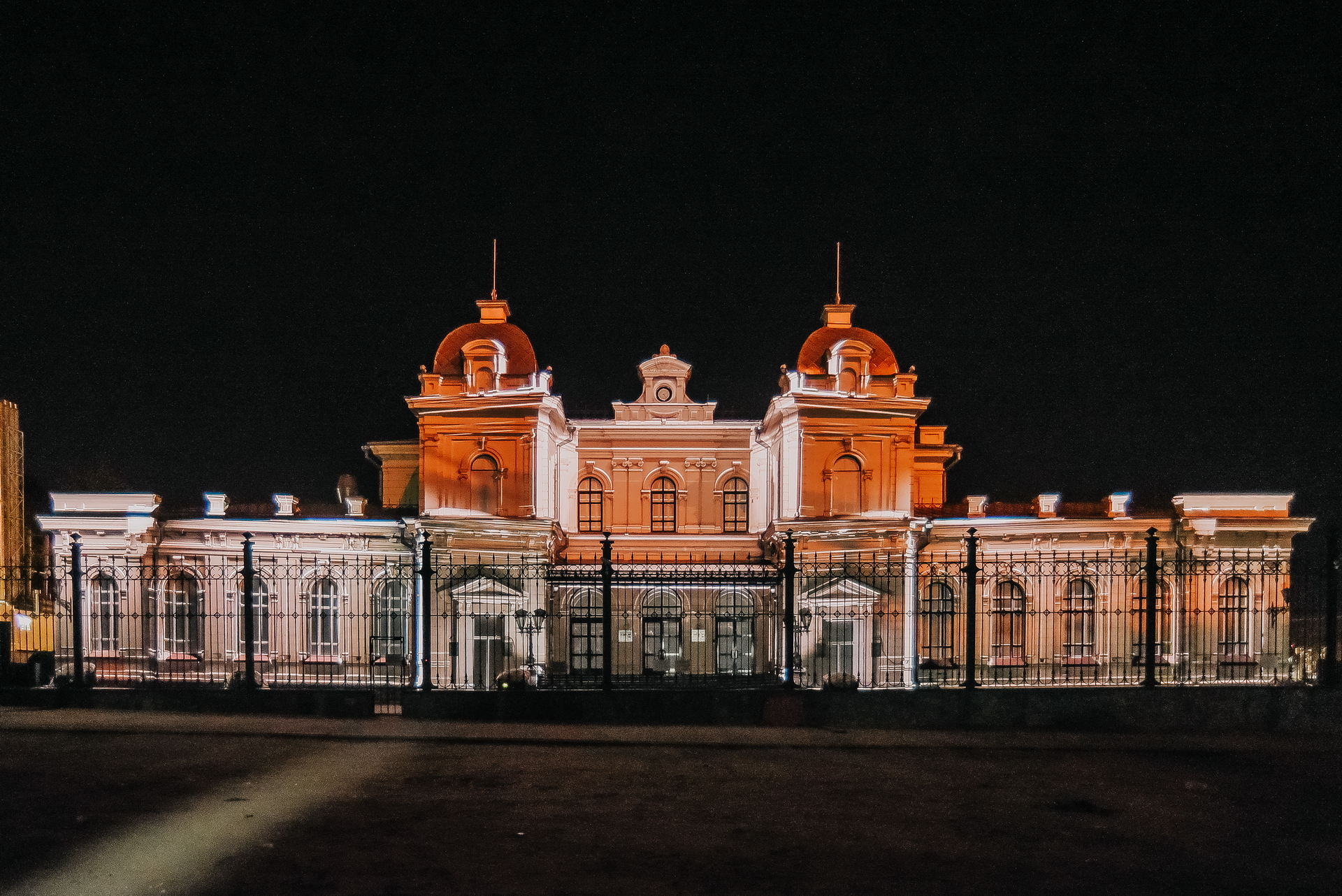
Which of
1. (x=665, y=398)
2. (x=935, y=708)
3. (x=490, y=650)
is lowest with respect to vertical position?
(x=490, y=650)

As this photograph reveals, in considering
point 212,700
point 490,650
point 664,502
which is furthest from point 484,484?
point 212,700

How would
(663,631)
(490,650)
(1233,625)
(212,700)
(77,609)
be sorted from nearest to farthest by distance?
(212,700)
(77,609)
(490,650)
(1233,625)
(663,631)

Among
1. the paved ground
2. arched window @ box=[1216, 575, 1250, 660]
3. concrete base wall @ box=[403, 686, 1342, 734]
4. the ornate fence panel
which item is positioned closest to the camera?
the paved ground

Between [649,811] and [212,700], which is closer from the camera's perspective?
[649,811]

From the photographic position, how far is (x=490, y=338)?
2733 cm

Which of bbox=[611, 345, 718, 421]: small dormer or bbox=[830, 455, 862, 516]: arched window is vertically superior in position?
bbox=[611, 345, 718, 421]: small dormer

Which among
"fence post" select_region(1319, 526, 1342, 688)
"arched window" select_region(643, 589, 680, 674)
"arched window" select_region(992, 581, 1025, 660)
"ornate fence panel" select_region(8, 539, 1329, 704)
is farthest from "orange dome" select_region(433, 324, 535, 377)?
"fence post" select_region(1319, 526, 1342, 688)

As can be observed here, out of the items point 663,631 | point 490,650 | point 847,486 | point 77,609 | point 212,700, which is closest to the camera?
point 212,700

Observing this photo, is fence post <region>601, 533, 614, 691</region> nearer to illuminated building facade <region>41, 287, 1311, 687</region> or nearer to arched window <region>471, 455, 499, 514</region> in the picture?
illuminated building facade <region>41, 287, 1311, 687</region>

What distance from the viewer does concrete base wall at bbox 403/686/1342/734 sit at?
11.0 m

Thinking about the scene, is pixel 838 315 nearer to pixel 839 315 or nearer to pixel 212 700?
pixel 839 315

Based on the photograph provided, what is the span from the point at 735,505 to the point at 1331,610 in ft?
60.8

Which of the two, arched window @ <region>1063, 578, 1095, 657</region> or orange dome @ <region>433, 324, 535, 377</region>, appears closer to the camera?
arched window @ <region>1063, 578, 1095, 657</region>

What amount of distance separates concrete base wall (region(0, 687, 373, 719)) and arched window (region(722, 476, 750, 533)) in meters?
18.4
